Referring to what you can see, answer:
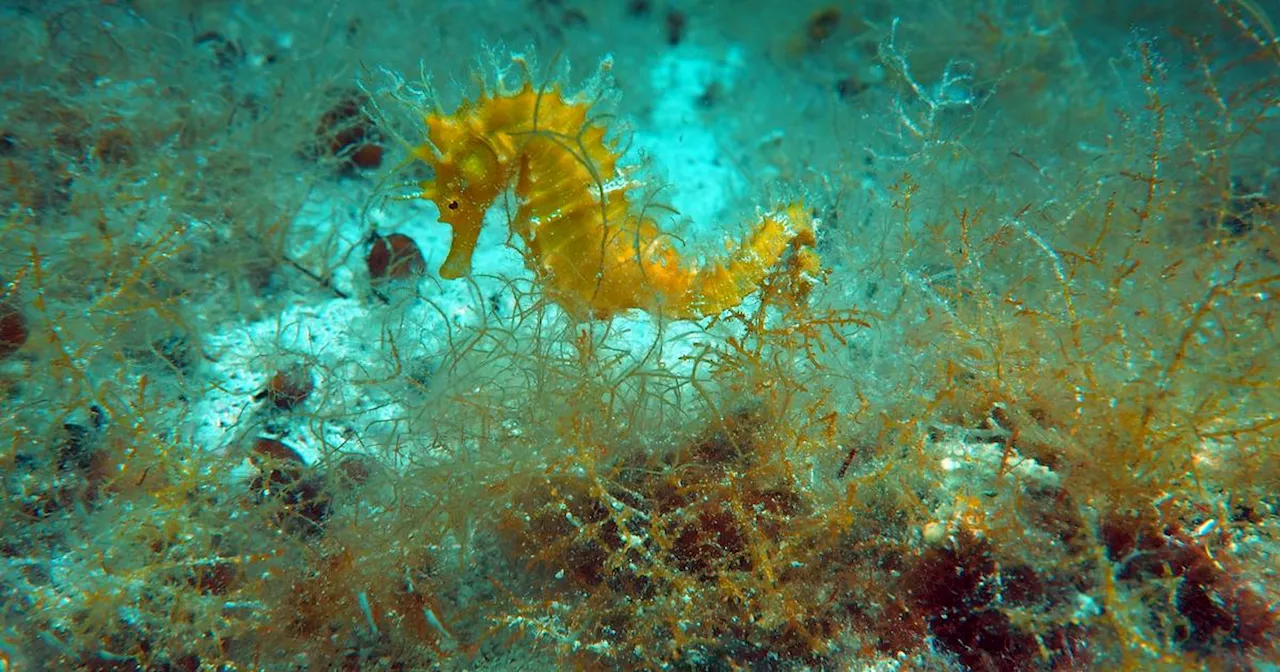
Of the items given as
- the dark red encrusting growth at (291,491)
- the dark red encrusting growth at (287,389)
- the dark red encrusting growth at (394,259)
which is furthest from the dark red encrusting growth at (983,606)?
the dark red encrusting growth at (394,259)

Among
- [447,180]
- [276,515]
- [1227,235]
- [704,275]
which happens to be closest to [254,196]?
[447,180]

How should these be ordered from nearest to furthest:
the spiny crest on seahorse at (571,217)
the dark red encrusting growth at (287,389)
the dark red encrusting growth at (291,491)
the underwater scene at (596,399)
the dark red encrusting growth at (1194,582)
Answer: the dark red encrusting growth at (1194,582) < the underwater scene at (596,399) < the dark red encrusting growth at (291,491) < the spiny crest on seahorse at (571,217) < the dark red encrusting growth at (287,389)

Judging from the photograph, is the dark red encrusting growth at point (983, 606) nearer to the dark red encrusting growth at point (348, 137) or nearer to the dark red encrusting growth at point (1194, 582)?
the dark red encrusting growth at point (1194, 582)

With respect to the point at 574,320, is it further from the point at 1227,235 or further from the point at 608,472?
the point at 1227,235

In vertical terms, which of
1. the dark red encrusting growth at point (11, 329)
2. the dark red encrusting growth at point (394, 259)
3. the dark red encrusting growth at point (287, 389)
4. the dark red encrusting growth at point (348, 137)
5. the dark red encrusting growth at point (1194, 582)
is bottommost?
the dark red encrusting growth at point (1194, 582)

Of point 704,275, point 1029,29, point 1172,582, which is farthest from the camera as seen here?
point 1029,29

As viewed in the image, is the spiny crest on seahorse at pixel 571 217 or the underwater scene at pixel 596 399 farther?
the spiny crest on seahorse at pixel 571 217

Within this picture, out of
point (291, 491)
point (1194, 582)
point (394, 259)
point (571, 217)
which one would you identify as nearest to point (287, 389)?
point (291, 491)
